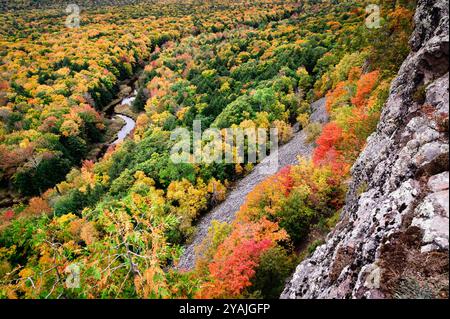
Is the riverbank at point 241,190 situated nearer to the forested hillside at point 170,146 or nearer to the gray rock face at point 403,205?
the forested hillside at point 170,146

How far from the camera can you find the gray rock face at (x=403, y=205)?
9.42m

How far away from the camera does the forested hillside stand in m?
11.8

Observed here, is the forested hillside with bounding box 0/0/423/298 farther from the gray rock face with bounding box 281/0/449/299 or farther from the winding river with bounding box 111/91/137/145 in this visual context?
the gray rock face with bounding box 281/0/449/299

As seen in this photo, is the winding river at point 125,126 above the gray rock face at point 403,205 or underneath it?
underneath

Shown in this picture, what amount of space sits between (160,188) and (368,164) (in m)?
43.7

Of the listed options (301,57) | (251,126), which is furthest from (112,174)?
(301,57)

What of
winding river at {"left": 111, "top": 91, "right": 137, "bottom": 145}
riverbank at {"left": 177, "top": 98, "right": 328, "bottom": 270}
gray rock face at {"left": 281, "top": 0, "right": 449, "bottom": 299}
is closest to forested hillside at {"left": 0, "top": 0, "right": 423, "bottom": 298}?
riverbank at {"left": 177, "top": 98, "right": 328, "bottom": 270}

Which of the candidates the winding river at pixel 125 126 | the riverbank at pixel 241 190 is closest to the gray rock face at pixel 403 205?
the riverbank at pixel 241 190

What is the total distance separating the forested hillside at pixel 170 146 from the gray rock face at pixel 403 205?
5452 mm

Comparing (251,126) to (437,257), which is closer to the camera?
(437,257)

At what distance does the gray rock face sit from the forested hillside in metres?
5.45

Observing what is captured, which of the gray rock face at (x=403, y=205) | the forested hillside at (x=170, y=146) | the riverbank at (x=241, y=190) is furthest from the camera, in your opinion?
the riverbank at (x=241, y=190)

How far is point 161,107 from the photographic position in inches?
3578
